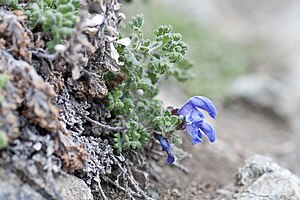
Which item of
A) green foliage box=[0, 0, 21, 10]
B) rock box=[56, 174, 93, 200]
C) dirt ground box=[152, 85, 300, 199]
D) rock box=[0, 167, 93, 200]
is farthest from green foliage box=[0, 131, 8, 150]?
dirt ground box=[152, 85, 300, 199]

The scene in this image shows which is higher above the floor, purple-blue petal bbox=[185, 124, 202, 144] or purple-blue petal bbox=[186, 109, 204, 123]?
purple-blue petal bbox=[186, 109, 204, 123]

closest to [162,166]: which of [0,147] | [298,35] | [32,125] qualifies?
[32,125]

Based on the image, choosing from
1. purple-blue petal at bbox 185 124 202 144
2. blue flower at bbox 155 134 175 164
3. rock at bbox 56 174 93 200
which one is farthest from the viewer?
blue flower at bbox 155 134 175 164

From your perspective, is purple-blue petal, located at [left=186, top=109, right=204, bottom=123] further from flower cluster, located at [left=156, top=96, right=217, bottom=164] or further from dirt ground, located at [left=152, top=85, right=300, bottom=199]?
dirt ground, located at [left=152, top=85, right=300, bottom=199]

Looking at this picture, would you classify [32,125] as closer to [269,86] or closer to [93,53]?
[93,53]

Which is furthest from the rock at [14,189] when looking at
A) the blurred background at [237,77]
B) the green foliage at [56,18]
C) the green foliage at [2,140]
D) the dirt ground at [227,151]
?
the blurred background at [237,77]

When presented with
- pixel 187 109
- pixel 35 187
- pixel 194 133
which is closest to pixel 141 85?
pixel 187 109
